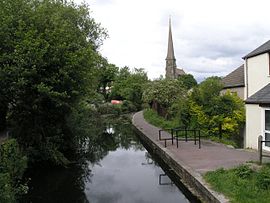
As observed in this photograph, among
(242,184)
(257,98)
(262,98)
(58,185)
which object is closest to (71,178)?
(58,185)

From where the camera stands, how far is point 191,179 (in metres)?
11.1

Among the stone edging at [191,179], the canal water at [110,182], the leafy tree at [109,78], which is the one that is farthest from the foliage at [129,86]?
the stone edging at [191,179]

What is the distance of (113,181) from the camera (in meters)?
13.5

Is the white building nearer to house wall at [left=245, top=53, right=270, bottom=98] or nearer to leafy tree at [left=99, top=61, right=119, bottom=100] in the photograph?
house wall at [left=245, top=53, right=270, bottom=98]

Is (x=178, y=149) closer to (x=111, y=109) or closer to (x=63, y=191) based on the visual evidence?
(x=63, y=191)

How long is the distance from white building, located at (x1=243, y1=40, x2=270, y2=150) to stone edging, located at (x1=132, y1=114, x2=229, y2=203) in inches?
160

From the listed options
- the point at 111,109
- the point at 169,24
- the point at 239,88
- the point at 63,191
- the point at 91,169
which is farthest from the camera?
the point at 169,24

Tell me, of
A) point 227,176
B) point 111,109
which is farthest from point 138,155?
point 111,109

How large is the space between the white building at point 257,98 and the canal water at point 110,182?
462cm

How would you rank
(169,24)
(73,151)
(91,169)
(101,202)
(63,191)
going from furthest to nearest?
1. (169,24)
2. (73,151)
3. (91,169)
4. (63,191)
5. (101,202)

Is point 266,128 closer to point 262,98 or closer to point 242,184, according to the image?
point 262,98

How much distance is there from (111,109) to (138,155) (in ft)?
108

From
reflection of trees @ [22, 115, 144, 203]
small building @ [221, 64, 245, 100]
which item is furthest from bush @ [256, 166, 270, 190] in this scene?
small building @ [221, 64, 245, 100]

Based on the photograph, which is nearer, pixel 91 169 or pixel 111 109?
pixel 91 169
